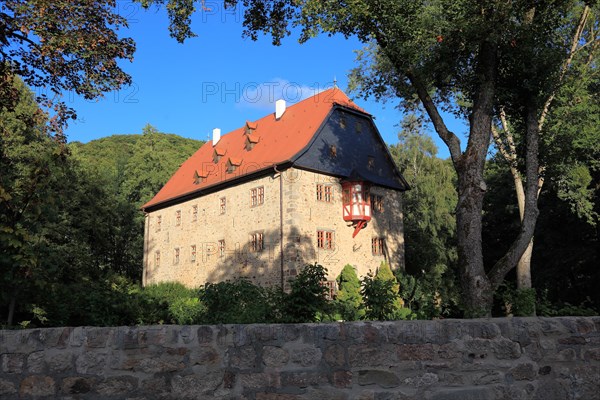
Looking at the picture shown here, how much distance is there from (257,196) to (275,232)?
2563mm

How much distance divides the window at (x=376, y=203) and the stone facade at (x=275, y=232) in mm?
169

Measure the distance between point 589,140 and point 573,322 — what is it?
17825 millimetres

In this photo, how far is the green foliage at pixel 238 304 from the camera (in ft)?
25.2

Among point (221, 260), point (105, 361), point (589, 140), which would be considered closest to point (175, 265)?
point (221, 260)

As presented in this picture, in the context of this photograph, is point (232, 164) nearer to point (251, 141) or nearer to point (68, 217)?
point (251, 141)

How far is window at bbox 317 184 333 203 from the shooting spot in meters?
25.4

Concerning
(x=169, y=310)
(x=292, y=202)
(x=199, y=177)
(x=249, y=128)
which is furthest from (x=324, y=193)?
(x=169, y=310)

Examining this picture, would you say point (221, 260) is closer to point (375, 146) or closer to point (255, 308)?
point (375, 146)

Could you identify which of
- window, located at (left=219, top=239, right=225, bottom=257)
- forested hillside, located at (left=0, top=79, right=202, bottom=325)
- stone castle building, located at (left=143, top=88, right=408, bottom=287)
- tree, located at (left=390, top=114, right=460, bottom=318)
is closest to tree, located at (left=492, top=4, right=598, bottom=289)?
stone castle building, located at (left=143, top=88, right=408, bottom=287)

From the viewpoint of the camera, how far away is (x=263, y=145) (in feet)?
94.2

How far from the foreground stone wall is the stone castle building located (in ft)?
62.9

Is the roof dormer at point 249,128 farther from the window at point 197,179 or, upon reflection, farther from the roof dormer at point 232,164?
the window at point 197,179

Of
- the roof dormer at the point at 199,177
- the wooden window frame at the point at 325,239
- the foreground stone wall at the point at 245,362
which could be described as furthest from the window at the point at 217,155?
the foreground stone wall at the point at 245,362

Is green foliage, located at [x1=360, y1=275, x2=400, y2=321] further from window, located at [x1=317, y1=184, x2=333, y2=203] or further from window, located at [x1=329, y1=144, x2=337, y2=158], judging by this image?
window, located at [x1=329, y1=144, x2=337, y2=158]
